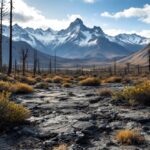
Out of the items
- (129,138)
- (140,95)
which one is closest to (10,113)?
(129,138)

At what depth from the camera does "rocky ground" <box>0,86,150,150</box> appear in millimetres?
11023

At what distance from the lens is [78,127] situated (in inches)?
519

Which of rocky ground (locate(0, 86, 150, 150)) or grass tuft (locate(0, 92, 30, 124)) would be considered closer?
rocky ground (locate(0, 86, 150, 150))

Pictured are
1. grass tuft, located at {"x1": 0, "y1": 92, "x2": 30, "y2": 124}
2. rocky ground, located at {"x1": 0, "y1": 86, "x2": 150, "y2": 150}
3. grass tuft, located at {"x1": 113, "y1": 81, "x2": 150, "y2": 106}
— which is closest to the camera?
rocky ground, located at {"x1": 0, "y1": 86, "x2": 150, "y2": 150}

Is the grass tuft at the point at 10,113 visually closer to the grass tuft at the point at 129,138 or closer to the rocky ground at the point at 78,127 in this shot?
the rocky ground at the point at 78,127

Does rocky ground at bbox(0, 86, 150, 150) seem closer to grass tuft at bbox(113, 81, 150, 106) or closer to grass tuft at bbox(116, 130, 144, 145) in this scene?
grass tuft at bbox(116, 130, 144, 145)

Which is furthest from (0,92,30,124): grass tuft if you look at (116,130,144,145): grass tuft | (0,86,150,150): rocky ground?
(116,130,144,145): grass tuft

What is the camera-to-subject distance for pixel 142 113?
1588 centimetres

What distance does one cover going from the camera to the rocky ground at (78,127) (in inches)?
434

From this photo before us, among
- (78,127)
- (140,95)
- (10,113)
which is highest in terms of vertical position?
(140,95)

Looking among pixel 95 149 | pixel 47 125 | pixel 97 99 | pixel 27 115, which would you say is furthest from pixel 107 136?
pixel 97 99

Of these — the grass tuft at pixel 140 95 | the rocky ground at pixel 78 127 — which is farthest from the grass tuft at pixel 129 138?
the grass tuft at pixel 140 95

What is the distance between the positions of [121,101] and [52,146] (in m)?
9.07

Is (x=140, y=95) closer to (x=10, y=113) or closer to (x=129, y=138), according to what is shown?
(x=129, y=138)
